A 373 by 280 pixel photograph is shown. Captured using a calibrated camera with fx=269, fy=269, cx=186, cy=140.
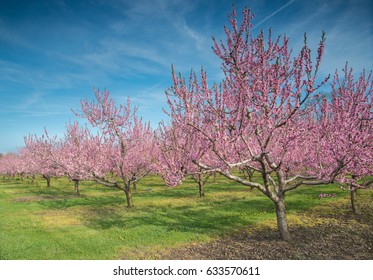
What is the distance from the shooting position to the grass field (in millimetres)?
11906

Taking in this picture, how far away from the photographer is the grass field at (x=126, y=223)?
11.9 m

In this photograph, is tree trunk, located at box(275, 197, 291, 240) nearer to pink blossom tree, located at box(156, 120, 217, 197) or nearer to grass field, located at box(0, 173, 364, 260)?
grass field, located at box(0, 173, 364, 260)

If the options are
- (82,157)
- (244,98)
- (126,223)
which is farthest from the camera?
(82,157)

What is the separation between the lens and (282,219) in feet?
37.8

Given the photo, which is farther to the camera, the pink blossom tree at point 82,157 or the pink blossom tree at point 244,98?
the pink blossom tree at point 82,157

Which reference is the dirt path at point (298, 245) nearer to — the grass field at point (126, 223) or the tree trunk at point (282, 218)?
the tree trunk at point (282, 218)

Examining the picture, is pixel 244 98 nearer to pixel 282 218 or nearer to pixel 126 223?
pixel 282 218

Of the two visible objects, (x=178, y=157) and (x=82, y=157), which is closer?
(x=178, y=157)

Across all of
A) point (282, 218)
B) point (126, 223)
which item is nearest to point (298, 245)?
point (282, 218)

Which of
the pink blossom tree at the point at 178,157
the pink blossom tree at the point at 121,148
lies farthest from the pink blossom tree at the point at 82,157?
the pink blossom tree at the point at 178,157

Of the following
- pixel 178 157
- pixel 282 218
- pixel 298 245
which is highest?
pixel 178 157

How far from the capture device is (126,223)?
52.5 ft

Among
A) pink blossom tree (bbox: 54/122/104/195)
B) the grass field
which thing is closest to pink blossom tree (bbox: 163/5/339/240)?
the grass field

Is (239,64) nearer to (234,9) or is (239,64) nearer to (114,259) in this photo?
(234,9)
